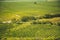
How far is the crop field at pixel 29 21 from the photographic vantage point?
425 cm

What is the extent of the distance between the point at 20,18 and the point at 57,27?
125 cm

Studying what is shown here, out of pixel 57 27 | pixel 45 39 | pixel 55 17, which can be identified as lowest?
pixel 45 39

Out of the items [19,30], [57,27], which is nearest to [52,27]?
[57,27]

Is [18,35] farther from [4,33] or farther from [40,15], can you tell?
[40,15]

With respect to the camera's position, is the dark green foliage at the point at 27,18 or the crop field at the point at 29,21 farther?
the dark green foliage at the point at 27,18

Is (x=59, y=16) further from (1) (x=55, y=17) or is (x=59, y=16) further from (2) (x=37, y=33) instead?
(2) (x=37, y=33)

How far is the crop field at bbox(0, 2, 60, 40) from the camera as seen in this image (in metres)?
4.25

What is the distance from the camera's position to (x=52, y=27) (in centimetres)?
432

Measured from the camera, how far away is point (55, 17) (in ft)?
14.5

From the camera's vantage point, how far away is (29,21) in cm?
438

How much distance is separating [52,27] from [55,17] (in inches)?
14.2

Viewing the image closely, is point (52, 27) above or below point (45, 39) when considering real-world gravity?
above

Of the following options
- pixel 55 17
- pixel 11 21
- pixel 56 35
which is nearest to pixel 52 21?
pixel 55 17

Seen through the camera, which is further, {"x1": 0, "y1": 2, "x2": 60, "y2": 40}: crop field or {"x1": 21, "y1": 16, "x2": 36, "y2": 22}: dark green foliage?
{"x1": 21, "y1": 16, "x2": 36, "y2": 22}: dark green foliage
